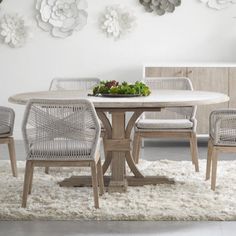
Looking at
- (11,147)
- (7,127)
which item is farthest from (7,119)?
(11,147)

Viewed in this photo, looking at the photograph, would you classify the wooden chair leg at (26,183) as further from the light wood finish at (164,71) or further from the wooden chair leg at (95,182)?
the light wood finish at (164,71)

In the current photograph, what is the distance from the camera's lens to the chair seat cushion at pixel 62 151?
12.0 feet

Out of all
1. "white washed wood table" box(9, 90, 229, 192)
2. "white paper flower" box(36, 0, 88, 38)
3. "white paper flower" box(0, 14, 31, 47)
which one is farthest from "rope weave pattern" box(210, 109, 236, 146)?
"white paper flower" box(0, 14, 31, 47)

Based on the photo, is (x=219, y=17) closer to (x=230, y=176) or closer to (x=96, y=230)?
(x=230, y=176)

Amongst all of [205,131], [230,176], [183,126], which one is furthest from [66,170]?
[205,131]

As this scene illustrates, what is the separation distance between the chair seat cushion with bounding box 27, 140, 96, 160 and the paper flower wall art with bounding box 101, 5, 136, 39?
2.99 meters

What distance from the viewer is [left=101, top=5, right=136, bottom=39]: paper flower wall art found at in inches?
252

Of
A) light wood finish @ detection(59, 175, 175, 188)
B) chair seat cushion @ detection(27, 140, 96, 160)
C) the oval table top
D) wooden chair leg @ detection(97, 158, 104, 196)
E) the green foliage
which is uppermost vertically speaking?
the green foliage

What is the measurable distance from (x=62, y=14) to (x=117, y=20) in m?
0.61

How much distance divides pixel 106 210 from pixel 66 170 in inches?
51.5

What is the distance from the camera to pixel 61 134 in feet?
12.0

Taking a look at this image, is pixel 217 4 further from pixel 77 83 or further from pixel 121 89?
pixel 121 89

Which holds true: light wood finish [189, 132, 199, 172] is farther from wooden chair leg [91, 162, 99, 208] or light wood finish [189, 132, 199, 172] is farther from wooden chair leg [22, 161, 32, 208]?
wooden chair leg [22, 161, 32, 208]

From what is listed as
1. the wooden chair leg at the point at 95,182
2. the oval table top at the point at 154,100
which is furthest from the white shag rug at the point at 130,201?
the oval table top at the point at 154,100
